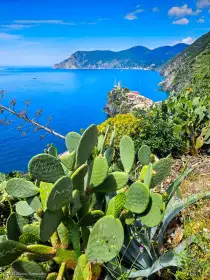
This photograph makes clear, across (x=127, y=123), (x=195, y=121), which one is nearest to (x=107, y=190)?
(x=195, y=121)

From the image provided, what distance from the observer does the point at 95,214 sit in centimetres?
189

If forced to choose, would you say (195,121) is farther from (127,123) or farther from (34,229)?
(34,229)

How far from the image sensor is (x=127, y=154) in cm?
220

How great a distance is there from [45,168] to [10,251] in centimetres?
57

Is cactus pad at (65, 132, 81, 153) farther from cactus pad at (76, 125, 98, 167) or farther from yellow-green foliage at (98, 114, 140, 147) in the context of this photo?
yellow-green foliage at (98, 114, 140, 147)

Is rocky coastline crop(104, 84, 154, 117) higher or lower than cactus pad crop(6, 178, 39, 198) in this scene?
lower

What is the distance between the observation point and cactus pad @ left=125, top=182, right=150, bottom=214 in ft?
5.55

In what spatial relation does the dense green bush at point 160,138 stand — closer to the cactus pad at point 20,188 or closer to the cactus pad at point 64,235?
the cactus pad at point 64,235

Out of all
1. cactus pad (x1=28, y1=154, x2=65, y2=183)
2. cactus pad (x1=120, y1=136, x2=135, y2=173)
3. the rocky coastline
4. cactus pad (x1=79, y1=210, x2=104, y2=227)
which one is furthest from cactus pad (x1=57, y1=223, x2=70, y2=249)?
the rocky coastline

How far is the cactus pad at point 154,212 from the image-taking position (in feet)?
5.55

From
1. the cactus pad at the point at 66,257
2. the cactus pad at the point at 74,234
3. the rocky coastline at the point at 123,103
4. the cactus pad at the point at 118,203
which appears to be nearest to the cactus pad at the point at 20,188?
the cactus pad at the point at 74,234

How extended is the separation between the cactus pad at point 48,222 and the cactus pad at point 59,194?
0.28 feet

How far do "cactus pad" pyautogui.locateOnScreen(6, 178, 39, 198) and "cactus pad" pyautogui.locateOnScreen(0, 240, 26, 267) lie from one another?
0.93 ft

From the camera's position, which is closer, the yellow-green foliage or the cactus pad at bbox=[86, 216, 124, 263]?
the cactus pad at bbox=[86, 216, 124, 263]
